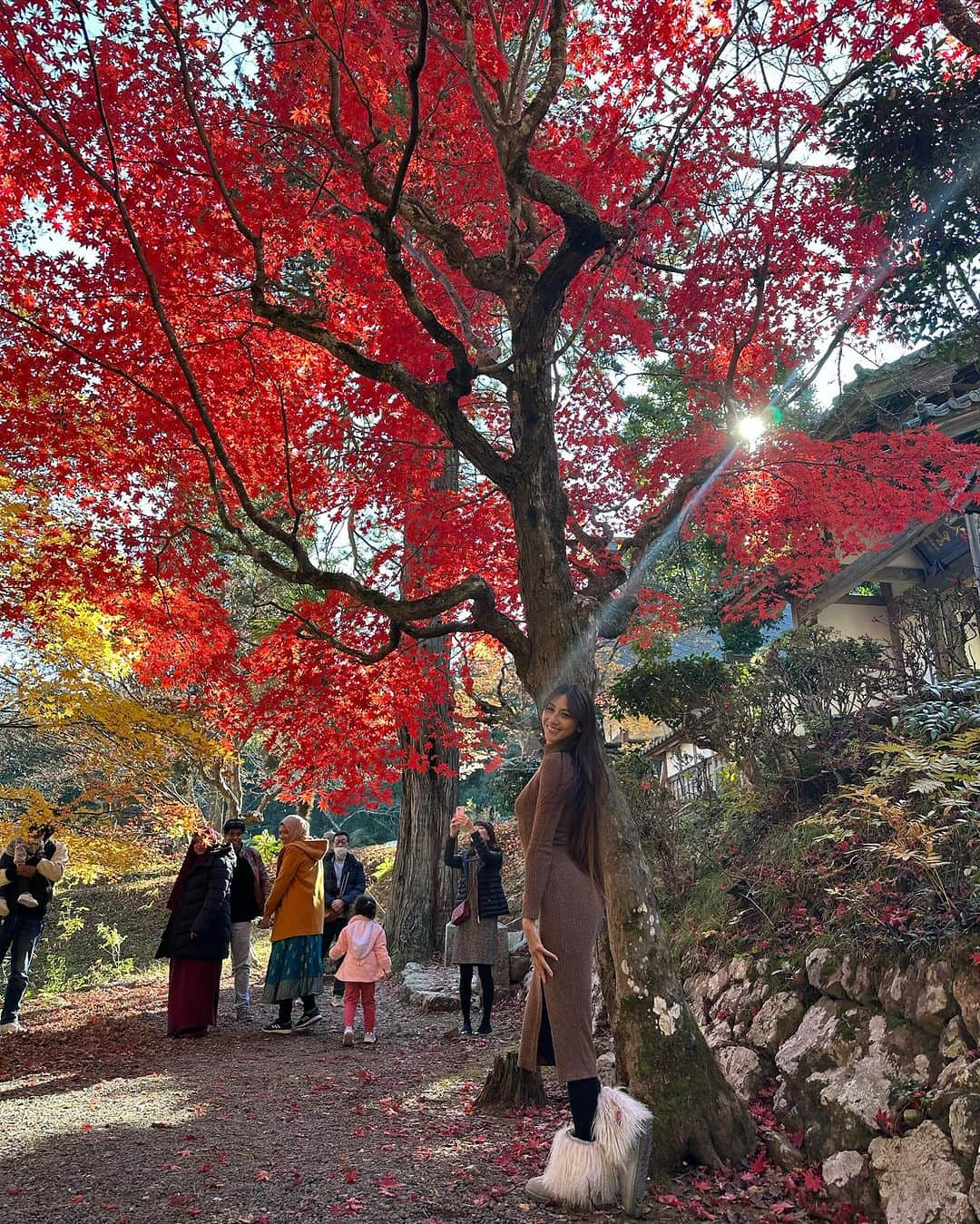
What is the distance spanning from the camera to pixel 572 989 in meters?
3.42

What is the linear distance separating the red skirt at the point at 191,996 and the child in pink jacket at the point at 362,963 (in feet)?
4.54

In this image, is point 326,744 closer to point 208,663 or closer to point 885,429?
point 208,663

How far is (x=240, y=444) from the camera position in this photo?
973 cm

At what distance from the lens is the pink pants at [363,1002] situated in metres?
7.00

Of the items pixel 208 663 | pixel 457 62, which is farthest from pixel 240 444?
pixel 457 62

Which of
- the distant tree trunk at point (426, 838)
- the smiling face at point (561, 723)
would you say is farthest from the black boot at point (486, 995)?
the smiling face at point (561, 723)

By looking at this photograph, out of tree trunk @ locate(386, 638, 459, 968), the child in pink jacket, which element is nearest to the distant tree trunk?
tree trunk @ locate(386, 638, 459, 968)

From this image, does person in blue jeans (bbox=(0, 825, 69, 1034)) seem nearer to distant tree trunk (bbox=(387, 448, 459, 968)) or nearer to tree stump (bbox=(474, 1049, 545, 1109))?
distant tree trunk (bbox=(387, 448, 459, 968))

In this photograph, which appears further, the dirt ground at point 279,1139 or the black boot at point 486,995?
the black boot at point 486,995

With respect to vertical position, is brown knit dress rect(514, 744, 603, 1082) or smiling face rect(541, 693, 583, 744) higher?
smiling face rect(541, 693, 583, 744)

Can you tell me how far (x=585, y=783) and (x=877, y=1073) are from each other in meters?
1.92

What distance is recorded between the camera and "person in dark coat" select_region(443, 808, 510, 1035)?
24.0 feet

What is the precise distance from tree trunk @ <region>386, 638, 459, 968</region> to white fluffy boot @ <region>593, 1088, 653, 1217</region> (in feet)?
25.5

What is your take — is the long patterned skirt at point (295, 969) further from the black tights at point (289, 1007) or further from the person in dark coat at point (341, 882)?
the person in dark coat at point (341, 882)
